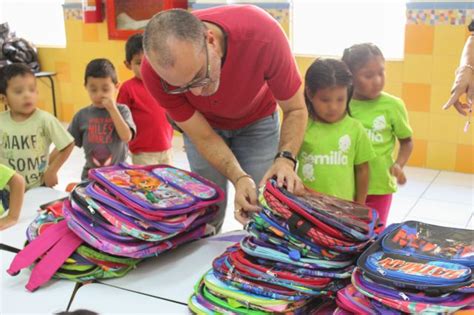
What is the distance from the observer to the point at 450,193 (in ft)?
12.5

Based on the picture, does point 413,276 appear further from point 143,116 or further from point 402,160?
point 143,116

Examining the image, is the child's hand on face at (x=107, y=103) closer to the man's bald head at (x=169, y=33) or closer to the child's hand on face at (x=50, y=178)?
Answer: the child's hand on face at (x=50, y=178)

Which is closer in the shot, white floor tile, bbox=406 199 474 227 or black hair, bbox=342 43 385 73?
black hair, bbox=342 43 385 73

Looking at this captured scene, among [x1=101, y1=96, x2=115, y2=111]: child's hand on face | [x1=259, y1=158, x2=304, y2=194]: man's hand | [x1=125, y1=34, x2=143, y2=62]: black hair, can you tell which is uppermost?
[x1=125, y1=34, x2=143, y2=62]: black hair

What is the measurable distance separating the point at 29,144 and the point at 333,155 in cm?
132

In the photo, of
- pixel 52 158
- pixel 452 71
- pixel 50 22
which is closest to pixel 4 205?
pixel 52 158

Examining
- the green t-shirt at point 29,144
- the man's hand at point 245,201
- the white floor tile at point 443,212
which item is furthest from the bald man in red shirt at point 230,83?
the white floor tile at point 443,212

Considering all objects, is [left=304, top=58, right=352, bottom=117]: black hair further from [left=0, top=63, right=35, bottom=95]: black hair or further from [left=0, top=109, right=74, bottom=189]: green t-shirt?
[left=0, top=63, right=35, bottom=95]: black hair

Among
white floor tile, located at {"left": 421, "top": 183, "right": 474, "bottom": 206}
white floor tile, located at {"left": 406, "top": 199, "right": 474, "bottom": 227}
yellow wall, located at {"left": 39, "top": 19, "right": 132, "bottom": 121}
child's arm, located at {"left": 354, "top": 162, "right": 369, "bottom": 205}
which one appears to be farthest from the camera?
yellow wall, located at {"left": 39, "top": 19, "right": 132, "bottom": 121}

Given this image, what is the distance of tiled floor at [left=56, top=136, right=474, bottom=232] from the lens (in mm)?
3357

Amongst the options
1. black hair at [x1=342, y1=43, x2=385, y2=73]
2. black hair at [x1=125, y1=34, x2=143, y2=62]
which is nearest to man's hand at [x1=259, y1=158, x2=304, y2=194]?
black hair at [x1=342, y1=43, x2=385, y2=73]

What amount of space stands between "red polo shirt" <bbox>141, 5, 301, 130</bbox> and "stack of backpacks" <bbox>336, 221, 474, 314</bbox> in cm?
70

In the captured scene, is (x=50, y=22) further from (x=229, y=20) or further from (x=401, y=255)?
(x=401, y=255)

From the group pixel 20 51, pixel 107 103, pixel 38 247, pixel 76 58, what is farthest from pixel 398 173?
pixel 20 51
